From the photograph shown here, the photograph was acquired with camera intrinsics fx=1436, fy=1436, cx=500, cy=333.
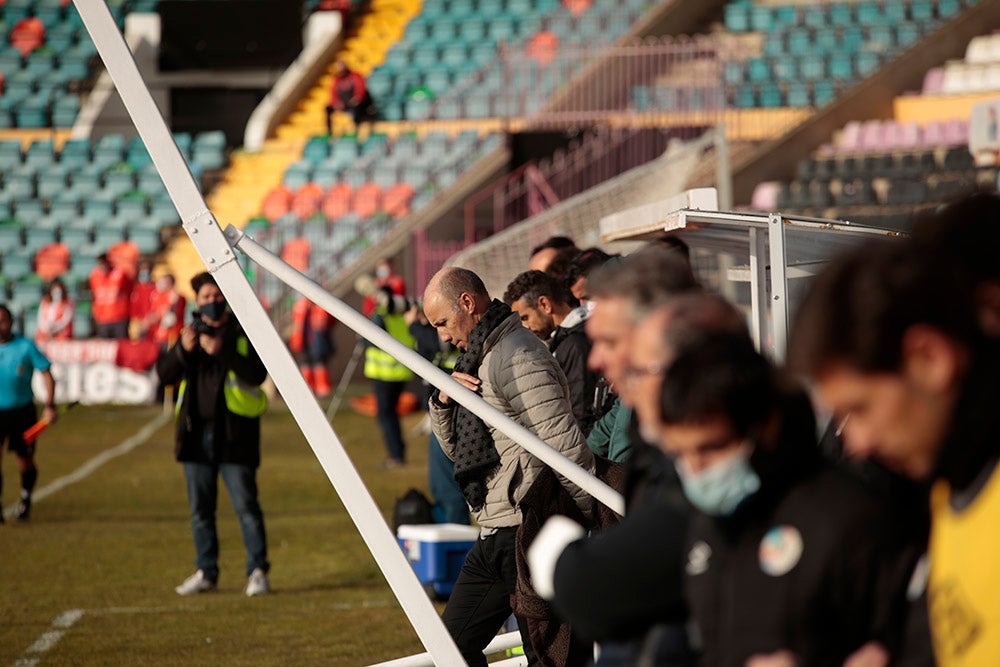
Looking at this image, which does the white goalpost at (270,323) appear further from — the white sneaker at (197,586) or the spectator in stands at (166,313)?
the spectator in stands at (166,313)

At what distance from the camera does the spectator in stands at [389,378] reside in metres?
14.7

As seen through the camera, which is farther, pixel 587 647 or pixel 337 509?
pixel 337 509

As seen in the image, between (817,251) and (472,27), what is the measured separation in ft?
85.3

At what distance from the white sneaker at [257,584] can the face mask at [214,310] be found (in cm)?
166

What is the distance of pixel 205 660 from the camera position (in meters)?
7.44

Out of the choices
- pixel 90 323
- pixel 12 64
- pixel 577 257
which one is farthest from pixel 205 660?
pixel 12 64

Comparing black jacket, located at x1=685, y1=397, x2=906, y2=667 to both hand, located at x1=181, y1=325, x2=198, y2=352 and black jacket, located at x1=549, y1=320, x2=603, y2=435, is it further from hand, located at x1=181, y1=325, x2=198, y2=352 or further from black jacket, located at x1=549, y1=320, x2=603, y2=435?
hand, located at x1=181, y1=325, x2=198, y2=352

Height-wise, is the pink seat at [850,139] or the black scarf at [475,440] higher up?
the pink seat at [850,139]

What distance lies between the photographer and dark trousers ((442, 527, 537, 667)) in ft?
17.2

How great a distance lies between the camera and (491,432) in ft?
17.0

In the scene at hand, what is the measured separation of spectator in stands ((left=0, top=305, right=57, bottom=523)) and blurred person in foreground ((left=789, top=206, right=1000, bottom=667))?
1059cm

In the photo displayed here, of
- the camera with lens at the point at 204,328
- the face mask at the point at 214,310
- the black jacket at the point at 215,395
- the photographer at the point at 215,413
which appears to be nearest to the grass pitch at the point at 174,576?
the photographer at the point at 215,413

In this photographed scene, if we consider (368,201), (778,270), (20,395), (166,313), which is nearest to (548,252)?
(778,270)

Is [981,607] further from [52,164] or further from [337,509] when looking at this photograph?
[52,164]
